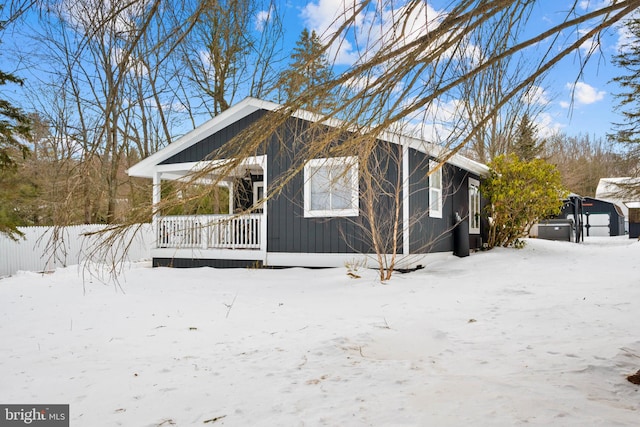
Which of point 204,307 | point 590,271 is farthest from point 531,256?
point 204,307

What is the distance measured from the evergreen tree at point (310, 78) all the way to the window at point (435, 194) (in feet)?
25.5

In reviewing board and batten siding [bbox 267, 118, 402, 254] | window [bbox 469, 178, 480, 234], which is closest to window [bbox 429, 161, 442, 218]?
board and batten siding [bbox 267, 118, 402, 254]

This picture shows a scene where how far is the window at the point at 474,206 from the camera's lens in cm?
1309

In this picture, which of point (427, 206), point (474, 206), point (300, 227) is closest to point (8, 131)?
point (300, 227)

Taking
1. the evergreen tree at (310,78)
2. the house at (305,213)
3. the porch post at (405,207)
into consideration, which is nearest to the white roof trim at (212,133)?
the house at (305,213)

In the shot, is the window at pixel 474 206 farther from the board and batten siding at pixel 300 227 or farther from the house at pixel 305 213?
the board and batten siding at pixel 300 227

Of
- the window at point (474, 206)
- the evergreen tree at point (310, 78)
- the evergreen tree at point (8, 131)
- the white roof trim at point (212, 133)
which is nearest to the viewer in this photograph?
the evergreen tree at point (310, 78)

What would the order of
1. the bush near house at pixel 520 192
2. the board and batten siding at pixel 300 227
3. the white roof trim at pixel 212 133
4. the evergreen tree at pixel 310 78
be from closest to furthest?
the evergreen tree at pixel 310 78 → the board and batten siding at pixel 300 227 → the white roof trim at pixel 212 133 → the bush near house at pixel 520 192

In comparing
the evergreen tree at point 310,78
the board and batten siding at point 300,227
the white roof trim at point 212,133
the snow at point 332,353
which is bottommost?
the snow at point 332,353

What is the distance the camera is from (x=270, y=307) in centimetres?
577

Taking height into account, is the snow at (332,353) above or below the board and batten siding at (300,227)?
below

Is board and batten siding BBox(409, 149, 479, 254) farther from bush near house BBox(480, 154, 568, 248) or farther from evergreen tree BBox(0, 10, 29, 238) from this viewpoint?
evergreen tree BBox(0, 10, 29, 238)

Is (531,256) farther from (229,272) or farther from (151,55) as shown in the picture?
(151,55)

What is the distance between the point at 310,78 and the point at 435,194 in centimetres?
852
